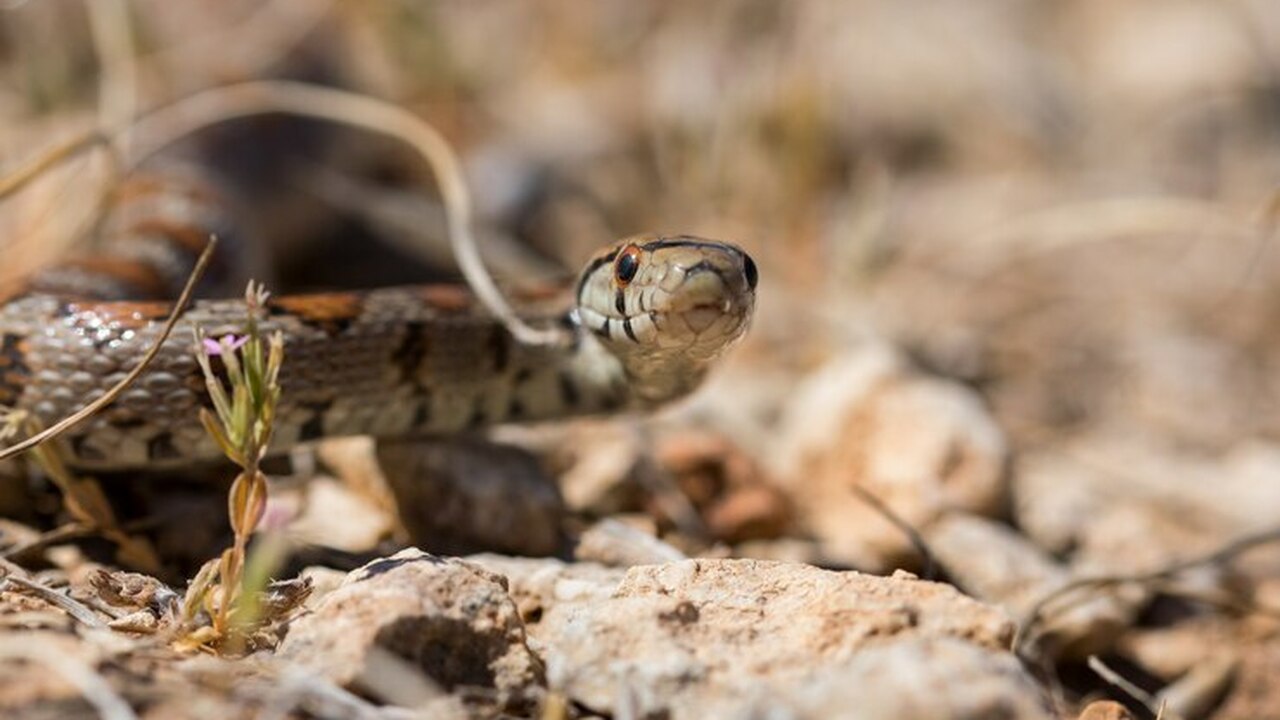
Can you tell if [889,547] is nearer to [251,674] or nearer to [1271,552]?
[1271,552]

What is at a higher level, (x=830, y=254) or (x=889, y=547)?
(x=830, y=254)

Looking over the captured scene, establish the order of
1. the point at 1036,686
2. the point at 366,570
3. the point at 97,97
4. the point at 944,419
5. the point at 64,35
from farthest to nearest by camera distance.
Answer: the point at 64,35 → the point at 97,97 → the point at 944,419 → the point at 366,570 → the point at 1036,686

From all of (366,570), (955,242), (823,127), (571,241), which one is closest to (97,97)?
(571,241)

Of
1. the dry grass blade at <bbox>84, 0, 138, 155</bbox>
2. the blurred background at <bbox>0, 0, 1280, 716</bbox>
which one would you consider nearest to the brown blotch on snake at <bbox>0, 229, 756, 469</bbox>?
the blurred background at <bbox>0, 0, 1280, 716</bbox>

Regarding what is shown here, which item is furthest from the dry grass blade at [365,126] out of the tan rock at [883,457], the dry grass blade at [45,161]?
the tan rock at [883,457]

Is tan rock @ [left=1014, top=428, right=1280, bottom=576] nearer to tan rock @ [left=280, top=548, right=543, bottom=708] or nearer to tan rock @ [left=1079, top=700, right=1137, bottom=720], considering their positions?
tan rock @ [left=1079, top=700, right=1137, bottom=720]

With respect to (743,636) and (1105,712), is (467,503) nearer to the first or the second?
(743,636)
